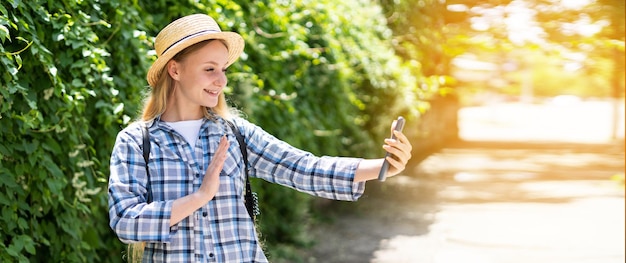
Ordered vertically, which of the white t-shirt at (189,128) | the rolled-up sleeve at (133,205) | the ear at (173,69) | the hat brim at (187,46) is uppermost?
the hat brim at (187,46)

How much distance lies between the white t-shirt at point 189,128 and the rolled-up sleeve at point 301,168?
0.15 metres

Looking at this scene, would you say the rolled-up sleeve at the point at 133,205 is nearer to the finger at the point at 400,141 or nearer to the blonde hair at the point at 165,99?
the blonde hair at the point at 165,99

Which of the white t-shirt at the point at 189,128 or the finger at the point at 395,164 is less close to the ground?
the white t-shirt at the point at 189,128

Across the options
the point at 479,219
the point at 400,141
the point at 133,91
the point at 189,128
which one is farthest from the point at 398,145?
the point at 479,219

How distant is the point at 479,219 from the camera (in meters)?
10.2

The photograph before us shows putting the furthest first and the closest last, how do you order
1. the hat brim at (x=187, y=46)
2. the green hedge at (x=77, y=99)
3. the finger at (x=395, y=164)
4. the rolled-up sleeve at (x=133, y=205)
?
the green hedge at (x=77, y=99), the hat brim at (x=187, y=46), the finger at (x=395, y=164), the rolled-up sleeve at (x=133, y=205)

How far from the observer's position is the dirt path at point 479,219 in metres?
7.51

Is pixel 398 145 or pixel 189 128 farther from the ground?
pixel 189 128

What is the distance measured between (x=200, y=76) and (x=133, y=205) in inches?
18.0

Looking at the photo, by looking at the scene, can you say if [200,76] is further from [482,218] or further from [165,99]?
[482,218]

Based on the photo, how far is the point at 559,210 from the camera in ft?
35.8

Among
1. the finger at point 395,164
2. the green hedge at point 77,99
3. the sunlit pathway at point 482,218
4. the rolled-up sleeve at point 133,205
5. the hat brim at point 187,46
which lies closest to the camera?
the rolled-up sleeve at point 133,205

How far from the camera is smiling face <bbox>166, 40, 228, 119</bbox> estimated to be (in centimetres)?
243

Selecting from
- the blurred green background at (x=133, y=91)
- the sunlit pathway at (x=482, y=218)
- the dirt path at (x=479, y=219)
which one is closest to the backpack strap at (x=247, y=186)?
the dirt path at (x=479, y=219)
